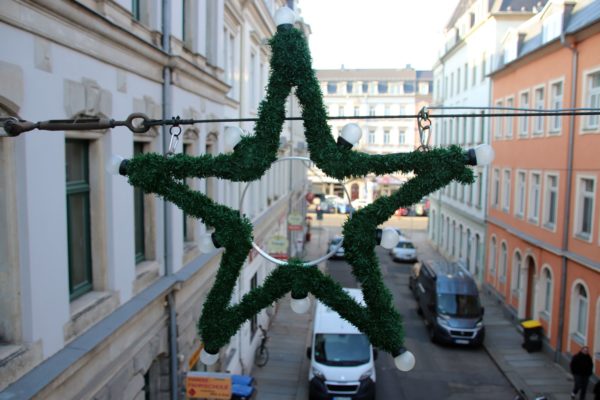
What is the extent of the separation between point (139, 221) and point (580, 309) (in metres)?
13.6

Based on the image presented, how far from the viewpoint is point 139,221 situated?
8750 mm

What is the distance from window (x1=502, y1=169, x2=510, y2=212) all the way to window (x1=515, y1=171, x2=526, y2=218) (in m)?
1.32

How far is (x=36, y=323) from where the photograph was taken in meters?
5.16

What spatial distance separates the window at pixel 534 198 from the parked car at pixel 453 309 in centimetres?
331

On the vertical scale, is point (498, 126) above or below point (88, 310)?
above

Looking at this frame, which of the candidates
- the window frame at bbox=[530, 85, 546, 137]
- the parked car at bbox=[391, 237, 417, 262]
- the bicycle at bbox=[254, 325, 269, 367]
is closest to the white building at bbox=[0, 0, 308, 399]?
the bicycle at bbox=[254, 325, 269, 367]

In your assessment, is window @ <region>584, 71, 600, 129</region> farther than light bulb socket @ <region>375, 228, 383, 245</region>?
Yes

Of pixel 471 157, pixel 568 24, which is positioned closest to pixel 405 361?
pixel 471 157

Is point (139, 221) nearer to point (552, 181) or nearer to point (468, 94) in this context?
point (552, 181)

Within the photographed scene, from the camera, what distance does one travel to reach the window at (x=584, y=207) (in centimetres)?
1591

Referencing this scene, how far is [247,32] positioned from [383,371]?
11.3 meters

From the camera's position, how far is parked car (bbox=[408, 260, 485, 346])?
18469mm

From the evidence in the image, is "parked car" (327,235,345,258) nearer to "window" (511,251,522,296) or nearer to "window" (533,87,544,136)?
"window" (511,251,522,296)

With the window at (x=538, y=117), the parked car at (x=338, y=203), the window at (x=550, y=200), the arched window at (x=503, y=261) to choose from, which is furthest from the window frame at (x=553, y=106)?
the parked car at (x=338, y=203)
